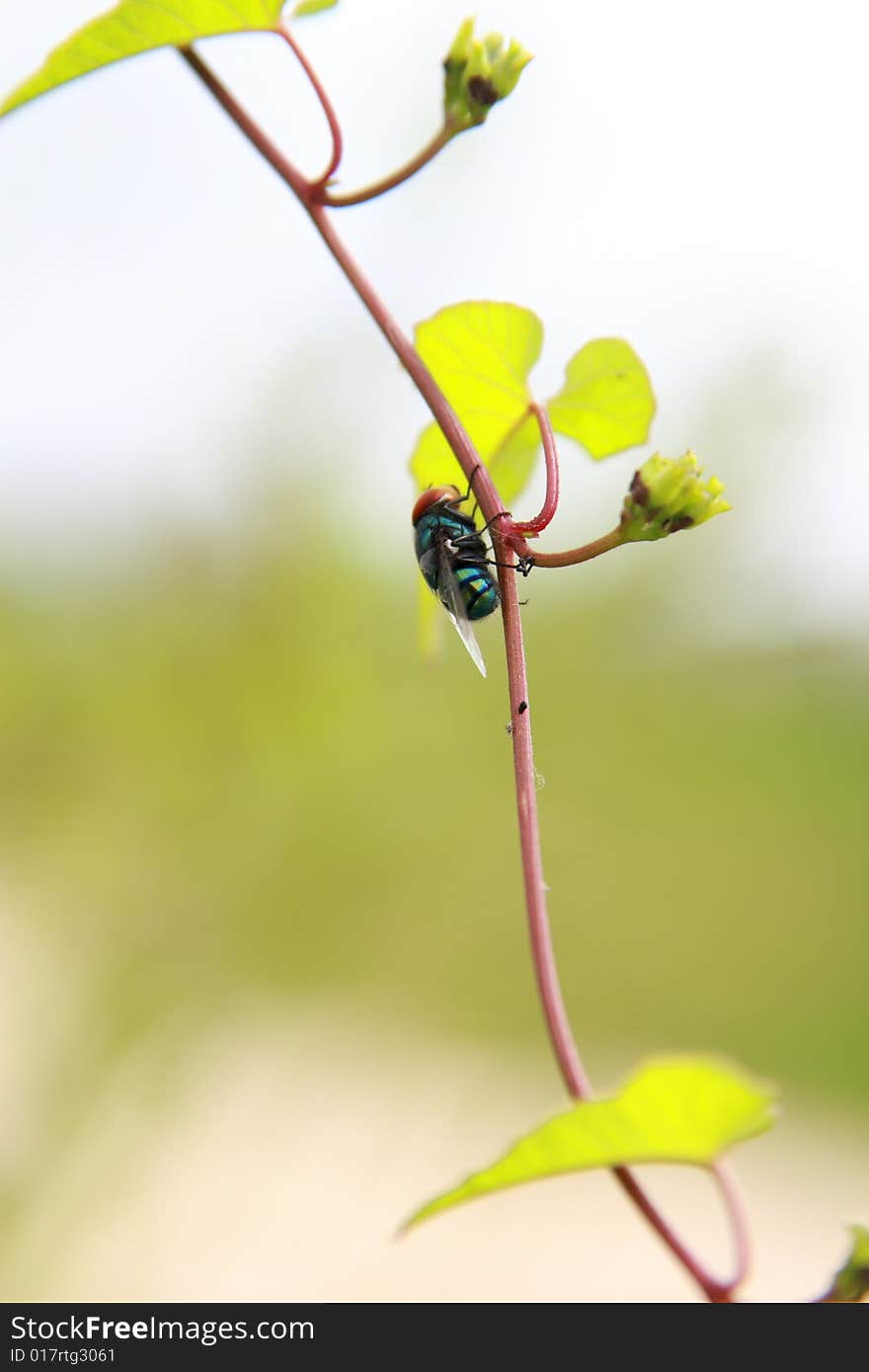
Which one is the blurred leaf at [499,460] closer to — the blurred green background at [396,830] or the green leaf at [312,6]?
the green leaf at [312,6]

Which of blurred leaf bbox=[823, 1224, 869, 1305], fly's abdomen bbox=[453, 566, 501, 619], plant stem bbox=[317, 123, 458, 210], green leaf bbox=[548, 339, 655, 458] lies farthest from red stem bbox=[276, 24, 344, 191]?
blurred leaf bbox=[823, 1224, 869, 1305]

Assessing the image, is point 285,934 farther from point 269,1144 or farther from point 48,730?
point 48,730

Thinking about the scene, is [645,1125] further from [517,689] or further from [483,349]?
[483,349]

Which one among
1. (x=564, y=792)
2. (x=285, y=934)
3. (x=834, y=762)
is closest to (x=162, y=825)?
(x=285, y=934)

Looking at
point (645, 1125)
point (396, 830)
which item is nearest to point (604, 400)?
point (645, 1125)

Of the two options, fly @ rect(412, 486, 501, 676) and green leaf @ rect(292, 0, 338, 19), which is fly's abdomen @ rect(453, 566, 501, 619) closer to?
fly @ rect(412, 486, 501, 676)

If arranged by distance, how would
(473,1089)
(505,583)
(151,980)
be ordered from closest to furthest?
1. (505,583)
2. (151,980)
3. (473,1089)
